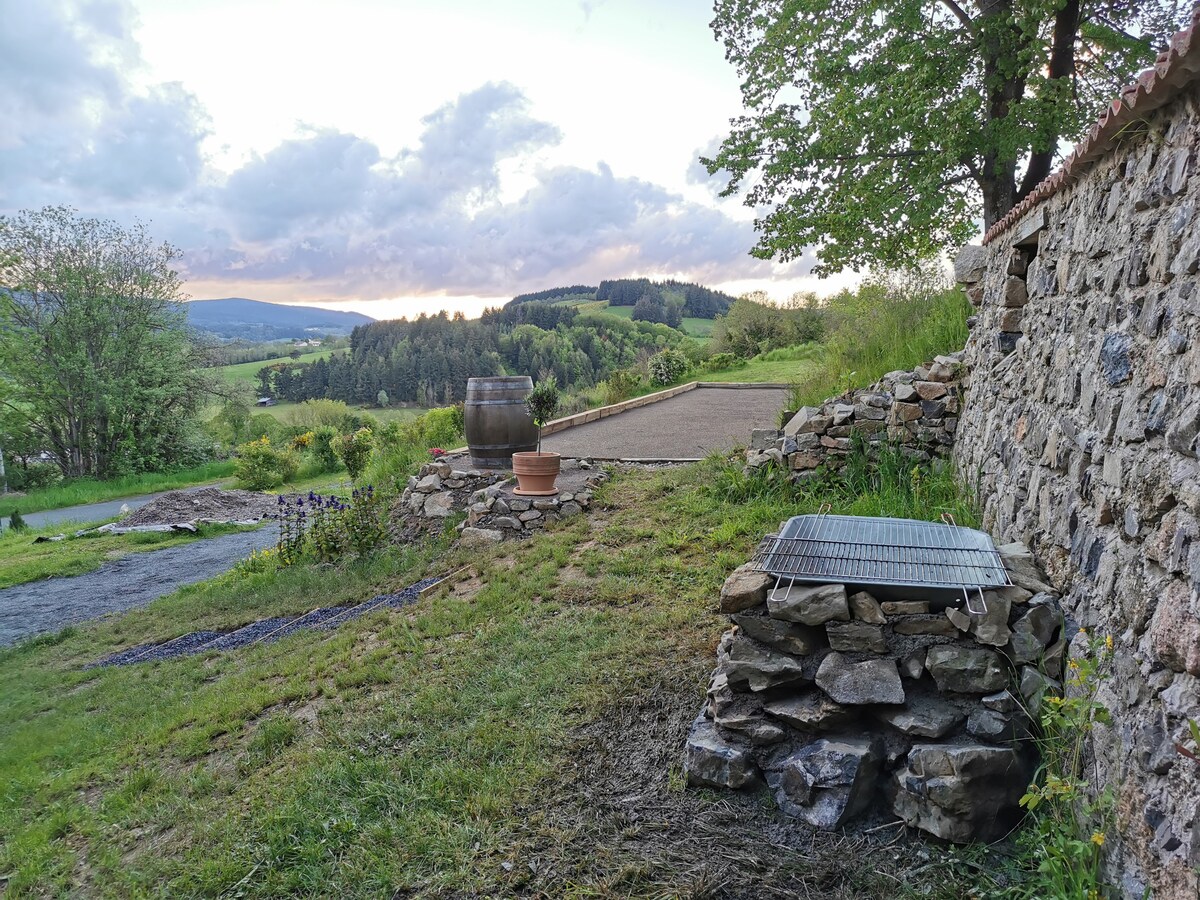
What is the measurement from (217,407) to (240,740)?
24.2 m

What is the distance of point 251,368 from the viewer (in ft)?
125

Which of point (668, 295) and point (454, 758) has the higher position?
point (668, 295)

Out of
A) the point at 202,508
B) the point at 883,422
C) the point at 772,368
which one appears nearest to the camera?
the point at 883,422

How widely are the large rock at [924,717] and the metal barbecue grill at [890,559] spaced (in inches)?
13.6

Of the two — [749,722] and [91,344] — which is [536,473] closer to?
[749,722]

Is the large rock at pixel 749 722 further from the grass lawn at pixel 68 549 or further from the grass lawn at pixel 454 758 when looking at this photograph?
the grass lawn at pixel 68 549

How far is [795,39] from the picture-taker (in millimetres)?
11016

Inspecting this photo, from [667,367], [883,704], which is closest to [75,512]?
[667,367]

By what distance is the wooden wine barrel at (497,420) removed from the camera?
8.38 m

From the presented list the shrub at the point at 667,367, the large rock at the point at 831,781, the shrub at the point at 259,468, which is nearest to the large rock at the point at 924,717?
the large rock at the point at 831,781

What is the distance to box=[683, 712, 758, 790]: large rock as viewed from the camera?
2559mm

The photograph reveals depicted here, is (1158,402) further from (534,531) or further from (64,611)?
(64,611)

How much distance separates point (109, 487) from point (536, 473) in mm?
Answer: 17945

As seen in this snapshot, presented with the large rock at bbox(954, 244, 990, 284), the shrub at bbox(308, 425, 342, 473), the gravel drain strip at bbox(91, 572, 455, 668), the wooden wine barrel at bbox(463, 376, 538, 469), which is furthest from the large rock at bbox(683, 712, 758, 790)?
the shrub at bbox(308, 425, 342, 473)
